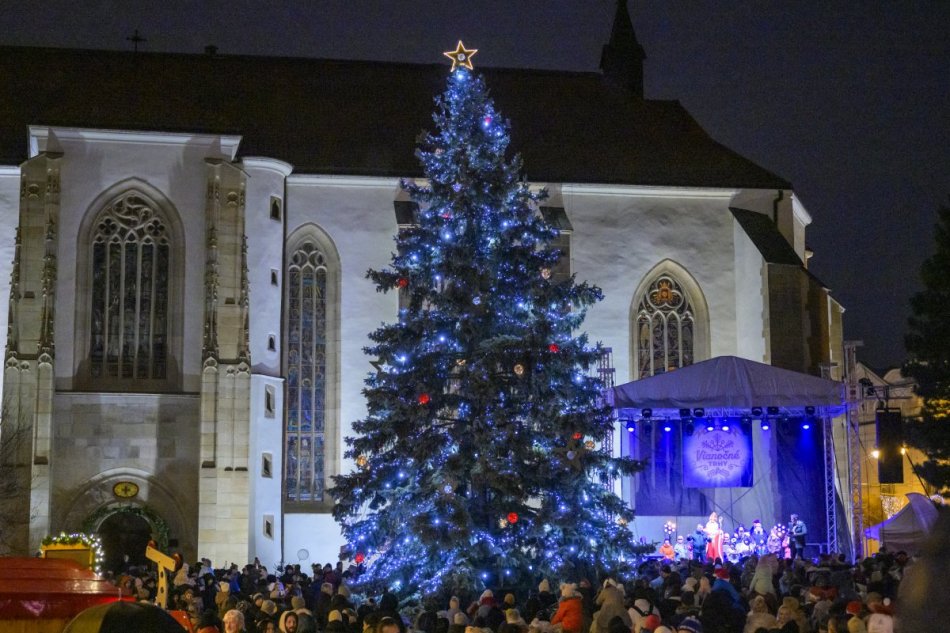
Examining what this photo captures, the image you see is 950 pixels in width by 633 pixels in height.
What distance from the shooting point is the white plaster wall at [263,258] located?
103 ft

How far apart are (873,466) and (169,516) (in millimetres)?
31017

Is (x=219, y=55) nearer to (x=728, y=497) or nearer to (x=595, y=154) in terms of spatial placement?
(x=595, y=154)

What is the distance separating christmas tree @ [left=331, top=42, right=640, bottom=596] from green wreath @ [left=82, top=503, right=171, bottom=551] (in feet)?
42.1

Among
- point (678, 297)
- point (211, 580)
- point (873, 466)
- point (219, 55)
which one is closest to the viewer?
point (211, 580)

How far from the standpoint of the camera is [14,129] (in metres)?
33.6

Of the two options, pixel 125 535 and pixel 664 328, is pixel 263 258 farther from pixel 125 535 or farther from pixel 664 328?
pixel 664 328

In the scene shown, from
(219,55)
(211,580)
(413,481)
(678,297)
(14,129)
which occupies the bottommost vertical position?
(211,580)

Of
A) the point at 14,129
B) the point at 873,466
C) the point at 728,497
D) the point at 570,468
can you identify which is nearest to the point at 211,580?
the point at 570,468

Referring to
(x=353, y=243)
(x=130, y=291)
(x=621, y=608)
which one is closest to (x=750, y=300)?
(x=353, y=243)

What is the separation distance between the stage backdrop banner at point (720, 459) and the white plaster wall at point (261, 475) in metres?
9.79

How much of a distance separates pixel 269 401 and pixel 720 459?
10865mm

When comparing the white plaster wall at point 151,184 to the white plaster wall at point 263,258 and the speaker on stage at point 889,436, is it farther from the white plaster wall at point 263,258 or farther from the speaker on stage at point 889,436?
the speaker on stage at point 889,436

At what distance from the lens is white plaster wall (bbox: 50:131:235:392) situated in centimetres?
3075

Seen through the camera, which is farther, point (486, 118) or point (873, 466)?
point (873, 466)
